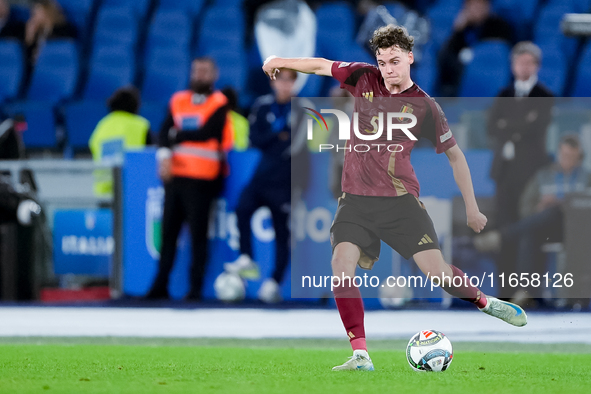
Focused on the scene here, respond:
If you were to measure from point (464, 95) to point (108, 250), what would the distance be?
15.4 feet

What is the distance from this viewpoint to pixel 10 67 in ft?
40.6

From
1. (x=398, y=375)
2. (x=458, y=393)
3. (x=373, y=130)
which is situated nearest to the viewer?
(x=458, y=393)

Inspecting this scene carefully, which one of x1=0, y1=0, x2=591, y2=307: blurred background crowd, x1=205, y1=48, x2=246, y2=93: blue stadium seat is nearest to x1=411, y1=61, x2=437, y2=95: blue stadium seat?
x1=0, y1=0, x2=591, y2=307: blurred background crowd

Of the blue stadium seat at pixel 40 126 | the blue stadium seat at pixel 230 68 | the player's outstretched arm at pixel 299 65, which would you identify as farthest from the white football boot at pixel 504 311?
the blue stadium seat at pixel 40 126

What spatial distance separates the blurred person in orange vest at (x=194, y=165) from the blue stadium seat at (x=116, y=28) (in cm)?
370

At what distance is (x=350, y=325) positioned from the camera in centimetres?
509

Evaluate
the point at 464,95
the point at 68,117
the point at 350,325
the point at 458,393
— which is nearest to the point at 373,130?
the point at 350,325

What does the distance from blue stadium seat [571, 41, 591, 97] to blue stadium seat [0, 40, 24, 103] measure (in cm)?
709

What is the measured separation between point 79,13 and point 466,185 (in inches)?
341

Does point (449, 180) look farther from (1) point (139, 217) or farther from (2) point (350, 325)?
(1) point (139, 217)

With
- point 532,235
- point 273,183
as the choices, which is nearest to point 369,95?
point 532,235

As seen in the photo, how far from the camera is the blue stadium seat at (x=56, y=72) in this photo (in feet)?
40.3

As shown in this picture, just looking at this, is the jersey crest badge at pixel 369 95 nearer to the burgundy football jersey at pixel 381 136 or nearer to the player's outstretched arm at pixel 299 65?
the burgundy football jersey at pixel 381 136

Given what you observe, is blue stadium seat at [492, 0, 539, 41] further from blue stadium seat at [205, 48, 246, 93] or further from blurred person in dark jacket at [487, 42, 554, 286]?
blurred person in dark jacket at [487, 42, 554, 286]
